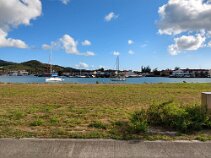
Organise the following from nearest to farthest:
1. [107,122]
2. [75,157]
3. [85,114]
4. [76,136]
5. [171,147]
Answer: [75,157]
[171,147]
[76,136]
[107,122]
[85,114]

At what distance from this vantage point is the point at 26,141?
620 centimetres

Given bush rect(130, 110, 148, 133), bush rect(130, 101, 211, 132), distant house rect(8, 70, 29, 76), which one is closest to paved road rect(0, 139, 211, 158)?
bush rect(130, 110, 148, 133)

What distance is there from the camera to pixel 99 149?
576cm

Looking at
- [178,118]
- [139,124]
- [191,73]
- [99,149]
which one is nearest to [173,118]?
[178,118]

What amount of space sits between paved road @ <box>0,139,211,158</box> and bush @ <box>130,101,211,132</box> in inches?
35.3

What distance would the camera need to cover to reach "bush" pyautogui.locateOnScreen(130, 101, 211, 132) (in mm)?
7016

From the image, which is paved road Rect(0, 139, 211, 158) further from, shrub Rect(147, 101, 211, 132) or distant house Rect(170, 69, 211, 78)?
distant house Rect(170, 69, 211, 78)

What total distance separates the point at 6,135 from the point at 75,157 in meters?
1.96

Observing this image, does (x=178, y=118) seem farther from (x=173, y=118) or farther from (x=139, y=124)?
(x=139, y=124)

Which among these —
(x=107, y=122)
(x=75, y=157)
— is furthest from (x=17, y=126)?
(x=75, y=157)

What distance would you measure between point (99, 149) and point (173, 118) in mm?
2384

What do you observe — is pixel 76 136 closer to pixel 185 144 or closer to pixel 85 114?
pixel 185 144

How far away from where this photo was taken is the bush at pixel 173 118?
7.02 meters

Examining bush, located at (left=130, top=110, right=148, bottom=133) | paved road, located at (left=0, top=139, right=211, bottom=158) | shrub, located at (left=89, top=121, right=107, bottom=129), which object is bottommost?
paved road, located at (left=0, top=139, right=211, bottom=158)
